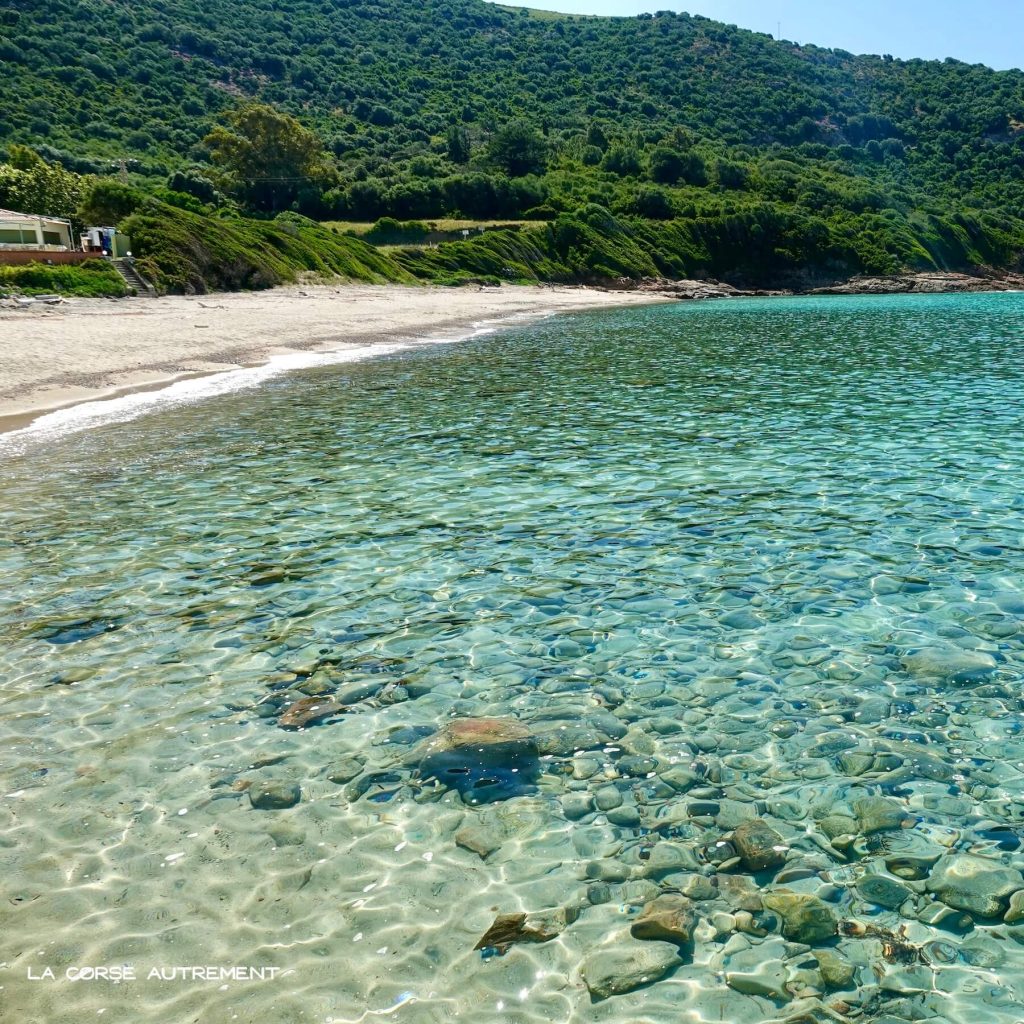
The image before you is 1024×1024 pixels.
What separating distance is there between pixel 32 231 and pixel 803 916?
184 ft

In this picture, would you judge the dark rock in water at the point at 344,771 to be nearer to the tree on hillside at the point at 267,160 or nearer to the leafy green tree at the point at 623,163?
the tree on hillside at the point at 267,160

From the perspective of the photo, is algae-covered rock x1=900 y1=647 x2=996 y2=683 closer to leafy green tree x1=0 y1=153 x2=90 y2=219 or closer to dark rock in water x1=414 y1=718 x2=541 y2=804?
dark rock in water x1=414 y1=718 x2=541 y2=804

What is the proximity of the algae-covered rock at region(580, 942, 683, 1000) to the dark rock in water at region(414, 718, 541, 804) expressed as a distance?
1.28 meters

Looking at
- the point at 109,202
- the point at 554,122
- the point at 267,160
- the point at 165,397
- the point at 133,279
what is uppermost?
the point at 554,122

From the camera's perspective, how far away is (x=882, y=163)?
474 ft

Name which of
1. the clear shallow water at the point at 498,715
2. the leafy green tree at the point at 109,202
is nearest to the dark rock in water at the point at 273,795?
the clear shallow water at the point at 498,715

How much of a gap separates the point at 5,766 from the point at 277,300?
134 feet

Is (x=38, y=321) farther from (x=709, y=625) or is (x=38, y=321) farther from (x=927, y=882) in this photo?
(x=927, y=882)

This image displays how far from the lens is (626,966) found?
3.72 m

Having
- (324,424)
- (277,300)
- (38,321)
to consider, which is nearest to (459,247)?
(277,300)

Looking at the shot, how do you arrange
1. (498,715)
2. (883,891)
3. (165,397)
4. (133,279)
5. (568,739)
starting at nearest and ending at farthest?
(883,891)
(568,739)
(498,715)
(165,397)
(133,279)

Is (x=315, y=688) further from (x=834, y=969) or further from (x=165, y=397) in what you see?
(x=165, y=397)

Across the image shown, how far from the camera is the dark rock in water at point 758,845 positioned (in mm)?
4293

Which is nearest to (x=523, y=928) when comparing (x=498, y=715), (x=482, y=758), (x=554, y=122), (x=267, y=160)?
(x=482, y=758)
